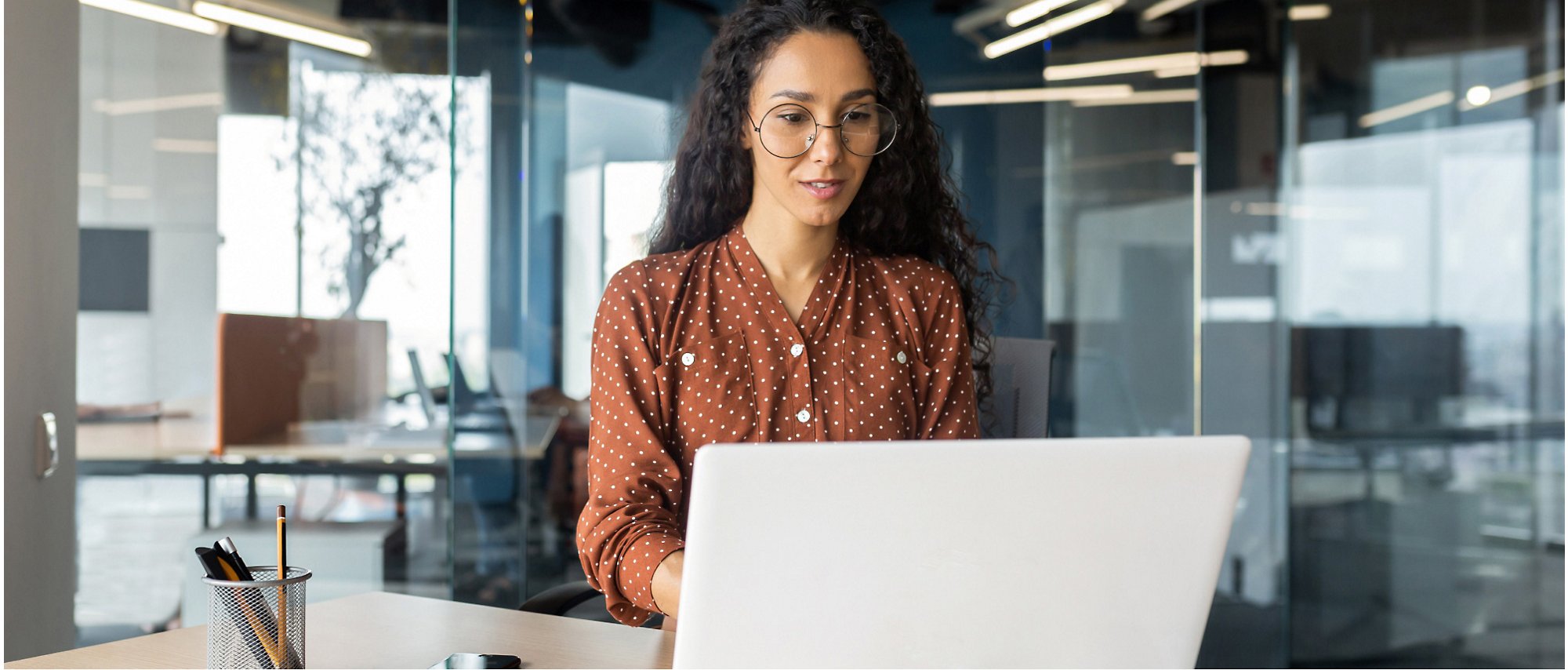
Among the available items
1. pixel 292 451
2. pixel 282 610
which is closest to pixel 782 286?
pixel 282 610

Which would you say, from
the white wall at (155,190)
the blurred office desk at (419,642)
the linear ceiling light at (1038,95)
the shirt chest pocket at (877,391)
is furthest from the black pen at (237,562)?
the linear ceiling light at (1038,95)

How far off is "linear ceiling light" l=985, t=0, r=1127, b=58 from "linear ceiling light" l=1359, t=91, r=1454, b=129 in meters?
0.95

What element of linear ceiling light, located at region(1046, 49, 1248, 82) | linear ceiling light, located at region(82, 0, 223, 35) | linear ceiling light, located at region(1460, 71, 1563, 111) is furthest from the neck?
linear ceiling light, located at region(1460, 71, 1563, 111)

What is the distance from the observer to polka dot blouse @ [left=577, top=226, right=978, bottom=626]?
159 cm

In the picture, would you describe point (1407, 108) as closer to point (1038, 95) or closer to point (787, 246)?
point (1038, 95)

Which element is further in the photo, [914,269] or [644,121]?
[644,121]

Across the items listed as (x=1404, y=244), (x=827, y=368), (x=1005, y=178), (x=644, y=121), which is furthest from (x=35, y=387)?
(x=1404, y=244)

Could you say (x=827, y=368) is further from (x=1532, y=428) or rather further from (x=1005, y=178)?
(x=1532, y=428)

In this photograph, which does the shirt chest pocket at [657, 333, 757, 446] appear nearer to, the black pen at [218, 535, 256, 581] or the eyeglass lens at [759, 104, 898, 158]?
the eyeglass lens at [759, 104, 898, 158]

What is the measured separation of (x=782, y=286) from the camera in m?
1.76

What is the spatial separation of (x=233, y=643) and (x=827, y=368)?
929 millimetres

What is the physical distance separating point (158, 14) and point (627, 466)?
2.67 m

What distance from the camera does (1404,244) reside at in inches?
149

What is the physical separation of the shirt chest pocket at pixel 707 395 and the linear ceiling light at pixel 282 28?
2.34 metres
